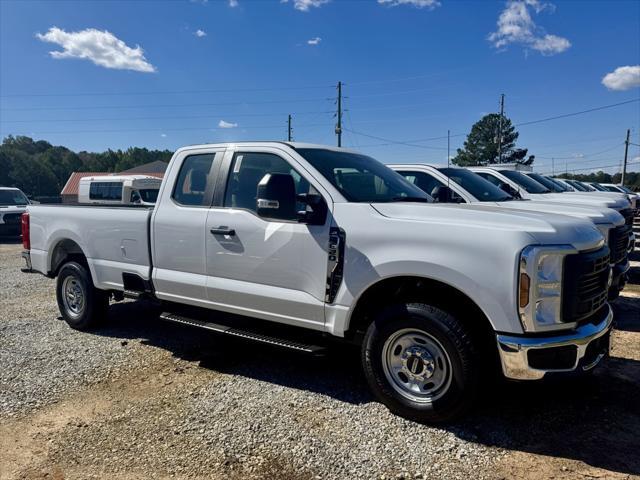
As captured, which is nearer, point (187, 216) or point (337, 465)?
point (337, 465)

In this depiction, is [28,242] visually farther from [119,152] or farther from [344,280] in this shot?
[119,152]

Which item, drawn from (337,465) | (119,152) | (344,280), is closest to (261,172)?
(344,280)

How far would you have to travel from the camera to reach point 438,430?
334 cm

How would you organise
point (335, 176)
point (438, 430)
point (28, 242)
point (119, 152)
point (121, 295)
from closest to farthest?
point (438, 430) → point (335, 176) → point (121, 295) → point (28, 242) → point (119, 152)

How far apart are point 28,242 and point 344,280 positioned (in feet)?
15.8

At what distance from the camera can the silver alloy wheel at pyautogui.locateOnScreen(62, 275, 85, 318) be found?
577 centimetres

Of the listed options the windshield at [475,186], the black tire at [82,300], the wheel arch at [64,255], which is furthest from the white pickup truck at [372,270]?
the windshield at [475,186]

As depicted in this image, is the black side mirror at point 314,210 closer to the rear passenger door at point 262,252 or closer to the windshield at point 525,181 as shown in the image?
the rear passenger door at point 262,252

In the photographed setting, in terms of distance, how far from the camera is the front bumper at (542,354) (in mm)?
2936

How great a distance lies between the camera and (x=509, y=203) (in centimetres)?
686

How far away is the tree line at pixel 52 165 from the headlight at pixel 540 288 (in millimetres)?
76428

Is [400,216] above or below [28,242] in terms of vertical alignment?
above

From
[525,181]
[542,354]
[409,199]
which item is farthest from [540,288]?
[525,181]

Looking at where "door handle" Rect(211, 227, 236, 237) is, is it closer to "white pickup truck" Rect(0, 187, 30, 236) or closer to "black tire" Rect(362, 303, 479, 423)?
"black tire" Rect(362, 303, 479, 423)
